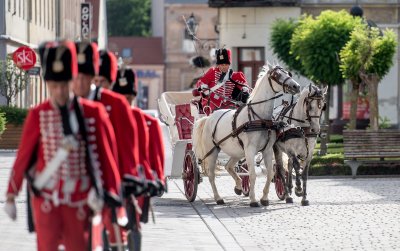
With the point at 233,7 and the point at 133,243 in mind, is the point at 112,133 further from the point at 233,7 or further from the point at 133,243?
the point at 233,7

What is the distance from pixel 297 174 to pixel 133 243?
991cm

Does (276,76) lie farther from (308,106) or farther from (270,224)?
(270,224)

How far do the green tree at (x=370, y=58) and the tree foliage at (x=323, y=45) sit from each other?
15.8 feet

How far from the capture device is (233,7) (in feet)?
188

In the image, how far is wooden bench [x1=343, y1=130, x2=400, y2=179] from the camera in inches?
1129

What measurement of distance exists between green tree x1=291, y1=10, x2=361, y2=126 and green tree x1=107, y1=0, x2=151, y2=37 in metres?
94.5

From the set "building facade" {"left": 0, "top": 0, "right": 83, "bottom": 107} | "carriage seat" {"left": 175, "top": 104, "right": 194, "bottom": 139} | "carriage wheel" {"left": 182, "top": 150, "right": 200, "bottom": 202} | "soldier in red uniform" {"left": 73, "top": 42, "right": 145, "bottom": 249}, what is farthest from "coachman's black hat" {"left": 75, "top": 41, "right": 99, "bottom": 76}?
"building facade" {"left": 0, "top": 0, "right": 83, "bottom": 107}

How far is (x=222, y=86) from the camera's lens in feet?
70.2

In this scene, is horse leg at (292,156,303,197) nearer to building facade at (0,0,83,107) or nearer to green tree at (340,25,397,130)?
green tree at (340,25,397,130)

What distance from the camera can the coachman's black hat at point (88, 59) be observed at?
9.62 metres

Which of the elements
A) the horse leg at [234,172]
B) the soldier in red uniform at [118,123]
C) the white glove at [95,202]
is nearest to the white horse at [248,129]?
the horse leg at [234,172]

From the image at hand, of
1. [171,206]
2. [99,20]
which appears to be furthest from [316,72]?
[99,20]

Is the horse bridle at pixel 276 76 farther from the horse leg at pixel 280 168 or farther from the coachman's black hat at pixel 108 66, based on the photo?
the coachman's black hat at pixel 108 66

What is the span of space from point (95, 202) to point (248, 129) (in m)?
11.1
